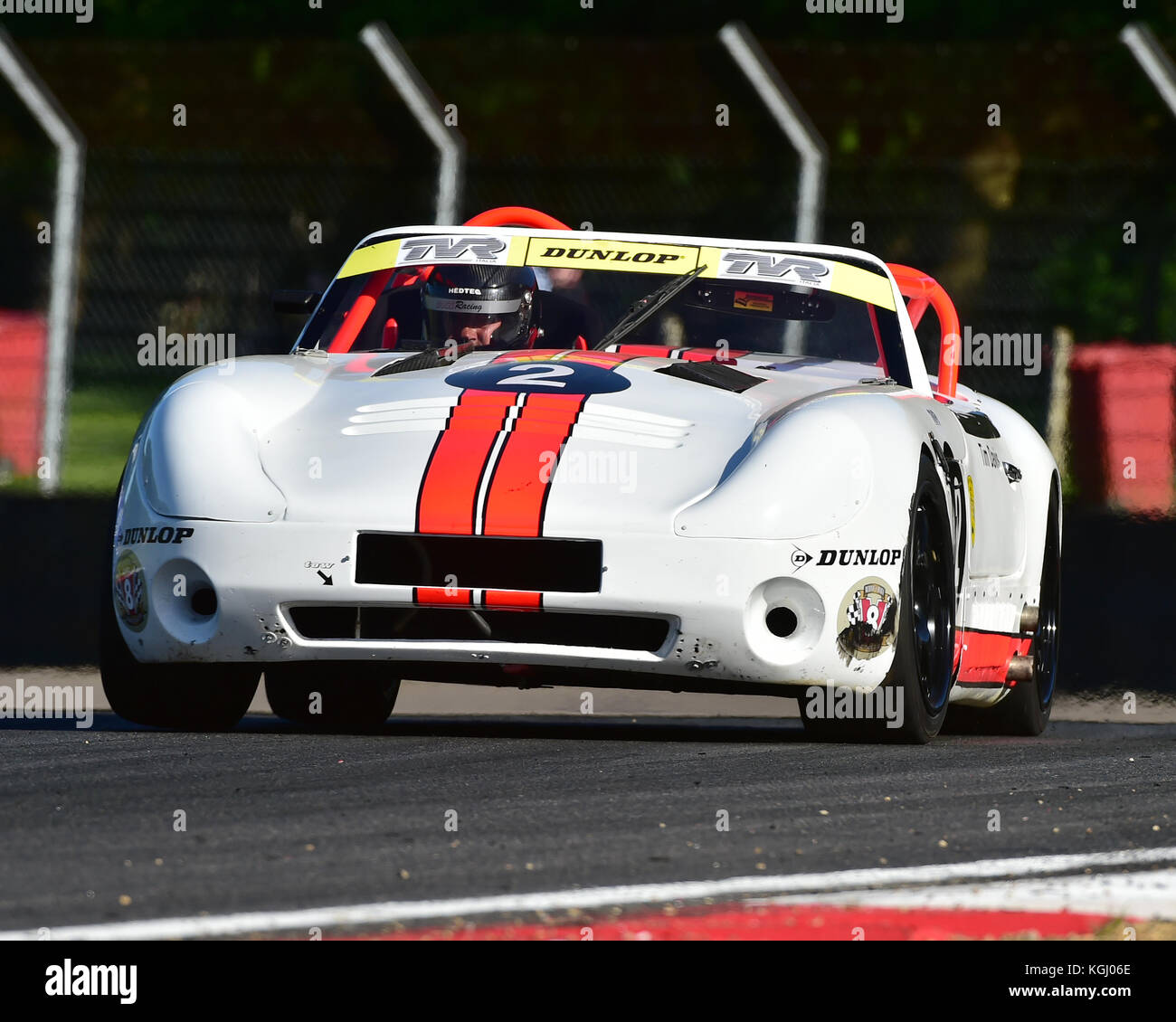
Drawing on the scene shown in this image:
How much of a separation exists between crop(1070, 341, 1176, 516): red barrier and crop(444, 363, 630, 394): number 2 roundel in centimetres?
449

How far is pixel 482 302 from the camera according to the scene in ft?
22.0

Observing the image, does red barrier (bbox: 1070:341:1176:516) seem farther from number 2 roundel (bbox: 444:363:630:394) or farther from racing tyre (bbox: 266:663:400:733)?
number 2 roundel (bbox: 444:363:630:394)

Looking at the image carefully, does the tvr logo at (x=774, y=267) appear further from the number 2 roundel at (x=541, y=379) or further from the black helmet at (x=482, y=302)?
the number 2 roundel at (x=541, y=379)

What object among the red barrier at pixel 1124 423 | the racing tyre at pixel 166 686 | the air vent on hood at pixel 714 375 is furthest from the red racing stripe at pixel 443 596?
the red barrier at pixel 1124 423

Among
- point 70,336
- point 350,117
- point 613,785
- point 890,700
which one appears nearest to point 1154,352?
point 350,117

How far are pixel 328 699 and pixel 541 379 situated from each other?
1828mm

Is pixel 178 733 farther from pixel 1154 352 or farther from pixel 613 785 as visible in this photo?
pixel 1154 352

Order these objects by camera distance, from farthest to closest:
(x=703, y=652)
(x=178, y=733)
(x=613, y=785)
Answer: (x=178, y=733) → (x=703, y=652) → (x=613, y=785)

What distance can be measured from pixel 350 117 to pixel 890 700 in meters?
5.59

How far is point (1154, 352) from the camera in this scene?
10477mm

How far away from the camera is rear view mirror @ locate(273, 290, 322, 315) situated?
6895 mm

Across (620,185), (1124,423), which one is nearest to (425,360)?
(620,185)

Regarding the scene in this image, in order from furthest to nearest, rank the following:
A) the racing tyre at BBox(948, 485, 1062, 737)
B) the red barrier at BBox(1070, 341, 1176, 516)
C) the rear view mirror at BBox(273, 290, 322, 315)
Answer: the red barrier at BBox(1070, 341, 1176, 516), the racing tyre at BBox(948, 485, 1062, 737), the rear view mirror at BBox(273, 290, 322, 315)

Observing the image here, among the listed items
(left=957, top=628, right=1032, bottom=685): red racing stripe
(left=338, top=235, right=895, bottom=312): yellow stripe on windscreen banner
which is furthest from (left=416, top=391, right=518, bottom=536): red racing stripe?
(left=957, top=628, right=1032, bottom=685): red racing stripe
